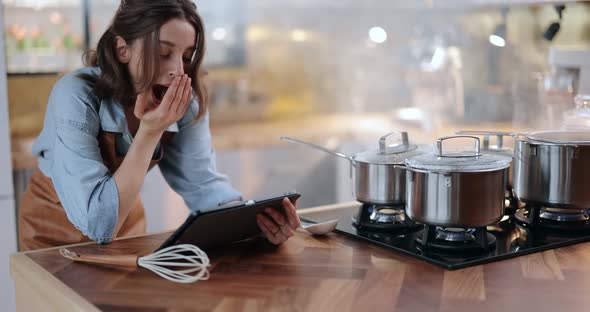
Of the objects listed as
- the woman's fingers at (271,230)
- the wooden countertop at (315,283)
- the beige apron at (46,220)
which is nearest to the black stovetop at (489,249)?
the wooden countertop at (315,283)

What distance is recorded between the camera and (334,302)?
972 mm

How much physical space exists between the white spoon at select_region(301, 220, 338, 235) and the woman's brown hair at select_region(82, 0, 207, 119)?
1.36 ft

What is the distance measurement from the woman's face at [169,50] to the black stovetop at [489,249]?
0.38 metres

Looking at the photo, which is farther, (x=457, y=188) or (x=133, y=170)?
(x=133, y=170)

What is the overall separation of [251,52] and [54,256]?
248cm

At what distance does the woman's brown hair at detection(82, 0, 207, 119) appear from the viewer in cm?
140

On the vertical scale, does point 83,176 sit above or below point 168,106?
below

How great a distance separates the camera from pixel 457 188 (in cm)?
116

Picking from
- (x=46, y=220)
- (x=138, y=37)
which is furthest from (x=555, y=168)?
(x=46, y=220)

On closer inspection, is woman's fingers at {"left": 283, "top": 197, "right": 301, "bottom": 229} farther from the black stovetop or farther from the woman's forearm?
the woman's forearm

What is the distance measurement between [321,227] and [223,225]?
0.69 ft

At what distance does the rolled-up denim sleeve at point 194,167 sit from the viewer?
1.64 meters

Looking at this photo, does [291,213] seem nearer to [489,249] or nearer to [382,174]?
[382,174]

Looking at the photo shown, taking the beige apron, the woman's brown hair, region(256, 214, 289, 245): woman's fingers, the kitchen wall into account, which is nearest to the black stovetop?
region(256, 214, 289, 245): woman's fingers
